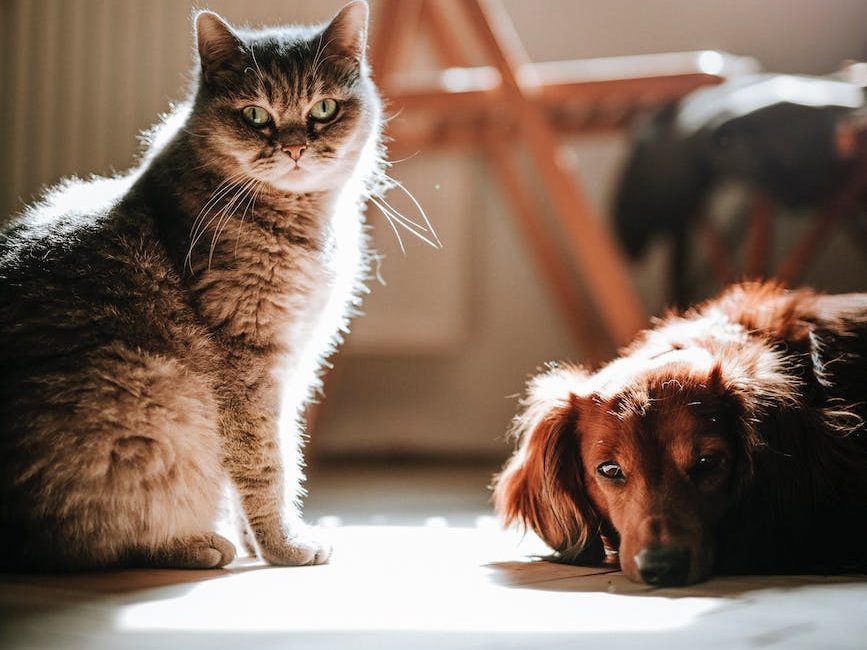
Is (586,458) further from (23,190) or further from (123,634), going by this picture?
(23,190)

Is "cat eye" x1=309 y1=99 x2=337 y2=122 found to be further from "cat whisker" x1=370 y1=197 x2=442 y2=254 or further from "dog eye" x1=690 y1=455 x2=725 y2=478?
"dog eye" x1=690 y1=455 x2=725 y2=478

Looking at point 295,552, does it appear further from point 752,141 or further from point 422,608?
point 752,141

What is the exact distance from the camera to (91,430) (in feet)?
Result: 3.88

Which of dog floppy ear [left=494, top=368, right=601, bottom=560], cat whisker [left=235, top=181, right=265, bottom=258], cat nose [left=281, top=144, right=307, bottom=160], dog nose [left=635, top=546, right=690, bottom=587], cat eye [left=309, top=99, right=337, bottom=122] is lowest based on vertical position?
dog nose [left=635, top=546, right=690, bottom=587]

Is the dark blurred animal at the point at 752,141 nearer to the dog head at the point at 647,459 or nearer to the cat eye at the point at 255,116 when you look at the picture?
the dog head at the point at 647,459

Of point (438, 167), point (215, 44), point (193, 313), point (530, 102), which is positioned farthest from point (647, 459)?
point (438, 167)

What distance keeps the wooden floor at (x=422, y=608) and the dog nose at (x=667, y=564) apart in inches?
0.8

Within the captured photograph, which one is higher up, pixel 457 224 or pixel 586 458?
pixel 457 224

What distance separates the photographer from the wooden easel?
2.04 metres

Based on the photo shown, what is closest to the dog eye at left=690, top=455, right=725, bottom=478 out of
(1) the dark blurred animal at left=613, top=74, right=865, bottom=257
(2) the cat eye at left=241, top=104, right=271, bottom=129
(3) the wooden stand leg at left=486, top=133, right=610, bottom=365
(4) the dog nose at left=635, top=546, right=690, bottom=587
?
(4) the dog nose at left=635, top=546, right=690, bottom=587

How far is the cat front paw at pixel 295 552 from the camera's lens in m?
1.31

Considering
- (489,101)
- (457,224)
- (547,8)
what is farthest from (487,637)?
(547,8)

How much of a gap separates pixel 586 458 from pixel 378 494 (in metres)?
1.00

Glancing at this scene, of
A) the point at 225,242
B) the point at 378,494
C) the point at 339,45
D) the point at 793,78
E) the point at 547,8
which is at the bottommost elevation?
the point at 378,494
